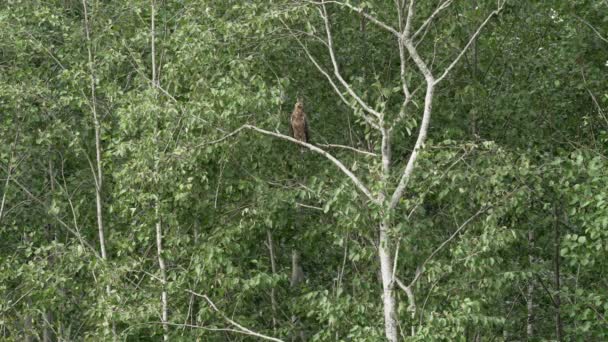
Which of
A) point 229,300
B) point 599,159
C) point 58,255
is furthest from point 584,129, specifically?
point 58,255

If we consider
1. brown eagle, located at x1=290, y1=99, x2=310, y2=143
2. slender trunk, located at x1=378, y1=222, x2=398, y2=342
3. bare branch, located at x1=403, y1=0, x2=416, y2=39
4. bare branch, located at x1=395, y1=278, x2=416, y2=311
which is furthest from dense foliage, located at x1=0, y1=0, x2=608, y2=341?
bare branch, located at x1=403, y1=0, x2=416, y2=39

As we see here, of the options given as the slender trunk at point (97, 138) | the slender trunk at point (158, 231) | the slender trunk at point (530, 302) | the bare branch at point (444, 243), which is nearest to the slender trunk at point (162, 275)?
the slender trunk at point (158, 231)

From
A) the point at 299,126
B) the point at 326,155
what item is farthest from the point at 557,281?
the point at 326,155

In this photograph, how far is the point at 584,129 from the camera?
1791 centimetres

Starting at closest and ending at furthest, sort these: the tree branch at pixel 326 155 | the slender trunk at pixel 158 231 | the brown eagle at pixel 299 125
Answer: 1. the tree branch at pixel 326 155
2. the brown eagle at pixel 299 125
3. the slender trunk at pixel 158 231

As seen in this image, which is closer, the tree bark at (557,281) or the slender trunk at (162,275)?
the slender trunk at (162,275)

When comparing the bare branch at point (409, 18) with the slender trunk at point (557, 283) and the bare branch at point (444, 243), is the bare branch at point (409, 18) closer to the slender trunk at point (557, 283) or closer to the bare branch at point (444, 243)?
the bare branch at point (444, 243)

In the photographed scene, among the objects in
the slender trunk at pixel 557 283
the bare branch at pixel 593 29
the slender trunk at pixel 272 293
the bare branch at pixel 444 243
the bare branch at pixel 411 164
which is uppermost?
the bare branch at pixel 593 29

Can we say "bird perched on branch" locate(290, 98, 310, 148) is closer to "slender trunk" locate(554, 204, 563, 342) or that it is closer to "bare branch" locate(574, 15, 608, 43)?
"slender trunk" locate(554, 204, 563, 342)

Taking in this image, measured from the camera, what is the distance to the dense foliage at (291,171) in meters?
14.1

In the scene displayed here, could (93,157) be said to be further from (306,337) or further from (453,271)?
(453,271)

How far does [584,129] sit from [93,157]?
778 cm

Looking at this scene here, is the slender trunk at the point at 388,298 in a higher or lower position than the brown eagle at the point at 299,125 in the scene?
lower

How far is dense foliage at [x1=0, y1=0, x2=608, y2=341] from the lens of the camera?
46.3 ft
